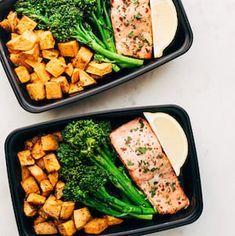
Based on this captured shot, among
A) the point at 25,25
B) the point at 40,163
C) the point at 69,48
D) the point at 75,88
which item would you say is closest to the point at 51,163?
the point at 40,163

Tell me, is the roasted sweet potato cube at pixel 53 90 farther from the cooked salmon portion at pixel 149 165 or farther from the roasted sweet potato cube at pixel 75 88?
the cooked salmon portion at pixel 149 165

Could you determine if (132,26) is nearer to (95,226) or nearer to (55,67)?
(55,67)

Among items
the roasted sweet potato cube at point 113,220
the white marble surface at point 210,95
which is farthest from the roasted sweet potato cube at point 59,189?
the white marble surface at point 210,95

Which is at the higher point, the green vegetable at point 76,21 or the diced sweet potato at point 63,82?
the green vegetable at point 76,21

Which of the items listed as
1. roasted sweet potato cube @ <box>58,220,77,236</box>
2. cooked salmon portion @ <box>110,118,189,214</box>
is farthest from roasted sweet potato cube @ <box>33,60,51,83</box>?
roasted sweet potato cube @ <box>58,220,77,236</box>

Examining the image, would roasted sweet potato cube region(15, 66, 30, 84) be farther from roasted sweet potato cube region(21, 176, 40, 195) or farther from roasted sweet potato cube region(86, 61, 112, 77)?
roasted sweet potato cube region(21, 176, 40, 195)

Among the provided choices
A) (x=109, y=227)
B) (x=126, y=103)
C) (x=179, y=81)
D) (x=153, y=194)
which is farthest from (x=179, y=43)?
(x=109, y=227)
